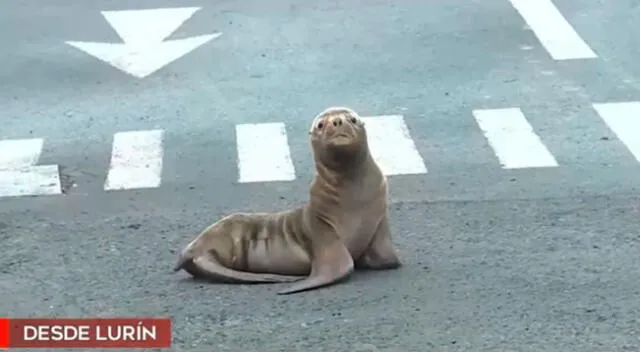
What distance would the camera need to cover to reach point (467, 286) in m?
8.02

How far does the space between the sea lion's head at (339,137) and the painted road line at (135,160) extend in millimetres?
3088

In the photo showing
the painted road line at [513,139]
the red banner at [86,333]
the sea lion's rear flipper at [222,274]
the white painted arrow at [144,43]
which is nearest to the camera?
the red banner at [86,333]

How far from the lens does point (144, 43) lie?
49.8 ft

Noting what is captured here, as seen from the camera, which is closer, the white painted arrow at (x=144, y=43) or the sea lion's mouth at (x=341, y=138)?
the sea lion's mouth at (x=341, y=138)

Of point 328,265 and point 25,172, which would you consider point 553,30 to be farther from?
point 328,265

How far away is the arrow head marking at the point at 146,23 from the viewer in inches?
603

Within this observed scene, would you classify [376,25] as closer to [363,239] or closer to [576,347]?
[363,239]

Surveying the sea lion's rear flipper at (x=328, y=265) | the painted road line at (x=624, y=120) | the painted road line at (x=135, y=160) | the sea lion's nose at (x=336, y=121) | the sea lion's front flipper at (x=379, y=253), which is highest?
the sea lion's nose at (x=336, y=121)

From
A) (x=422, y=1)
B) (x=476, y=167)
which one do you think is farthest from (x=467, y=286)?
(x=422, y=1)

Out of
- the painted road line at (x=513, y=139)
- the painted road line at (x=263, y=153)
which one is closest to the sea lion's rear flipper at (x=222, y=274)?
the painted road line at (x=263, y=153)

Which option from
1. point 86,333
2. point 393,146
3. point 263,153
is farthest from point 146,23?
point 86,333

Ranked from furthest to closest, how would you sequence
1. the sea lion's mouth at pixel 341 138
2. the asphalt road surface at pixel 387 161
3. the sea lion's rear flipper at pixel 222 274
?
the sea lion's rear flipper at pixel 222 274
the sea lion's mouth at pixel 341 138
the asphalt road surface at pixel 387 161

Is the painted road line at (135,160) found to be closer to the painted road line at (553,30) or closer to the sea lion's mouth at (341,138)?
the sea lion's mouth at (341,138)

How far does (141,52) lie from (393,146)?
3.84 meters
